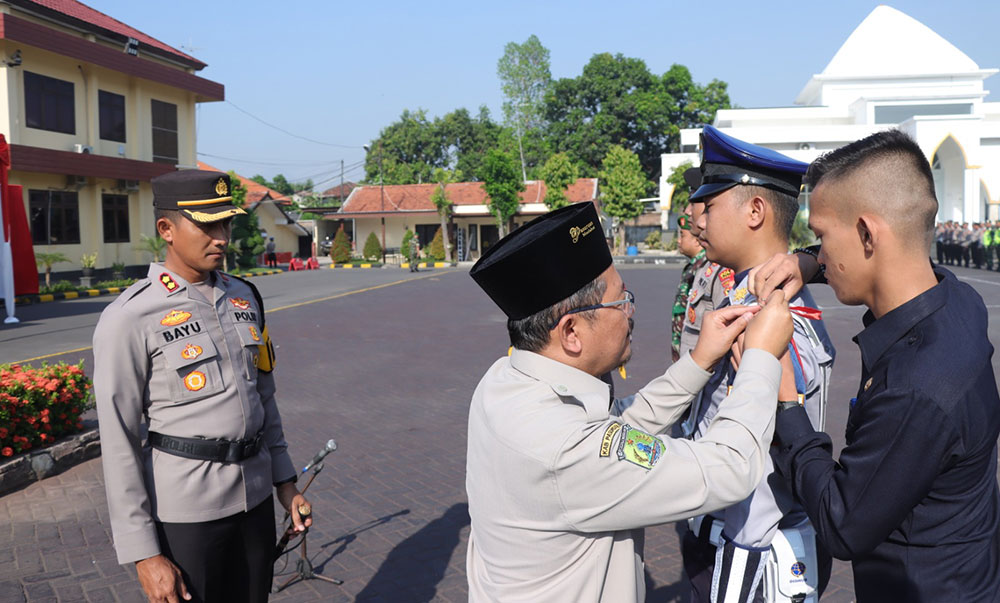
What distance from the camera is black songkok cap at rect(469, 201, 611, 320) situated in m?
1.63

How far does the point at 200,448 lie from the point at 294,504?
50 cm

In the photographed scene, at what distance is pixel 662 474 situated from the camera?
1479 millimetres

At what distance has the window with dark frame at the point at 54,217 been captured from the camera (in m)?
22.8

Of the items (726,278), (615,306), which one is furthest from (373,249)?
(615,306)

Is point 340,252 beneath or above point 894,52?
beneath

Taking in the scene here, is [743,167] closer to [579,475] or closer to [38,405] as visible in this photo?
[579,475]

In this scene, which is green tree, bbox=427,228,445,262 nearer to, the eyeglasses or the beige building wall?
the beige building wall

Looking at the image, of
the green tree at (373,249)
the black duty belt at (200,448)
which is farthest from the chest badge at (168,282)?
the green tree at (373,249)

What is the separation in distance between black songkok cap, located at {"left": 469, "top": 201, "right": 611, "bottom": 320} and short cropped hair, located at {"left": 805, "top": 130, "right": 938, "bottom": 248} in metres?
0.58

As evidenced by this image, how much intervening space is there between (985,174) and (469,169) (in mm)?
36645

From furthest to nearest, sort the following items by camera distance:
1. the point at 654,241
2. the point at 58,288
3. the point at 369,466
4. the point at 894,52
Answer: the point at 894,52 → the point at 654,241 → the point at 58,288 → the point at 369,466

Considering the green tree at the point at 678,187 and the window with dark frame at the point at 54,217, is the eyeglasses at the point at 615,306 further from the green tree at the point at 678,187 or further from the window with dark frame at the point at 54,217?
the green tree at the point at 678,187

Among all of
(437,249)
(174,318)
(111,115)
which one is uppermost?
(111,115)

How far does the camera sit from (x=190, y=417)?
8.55 ft
